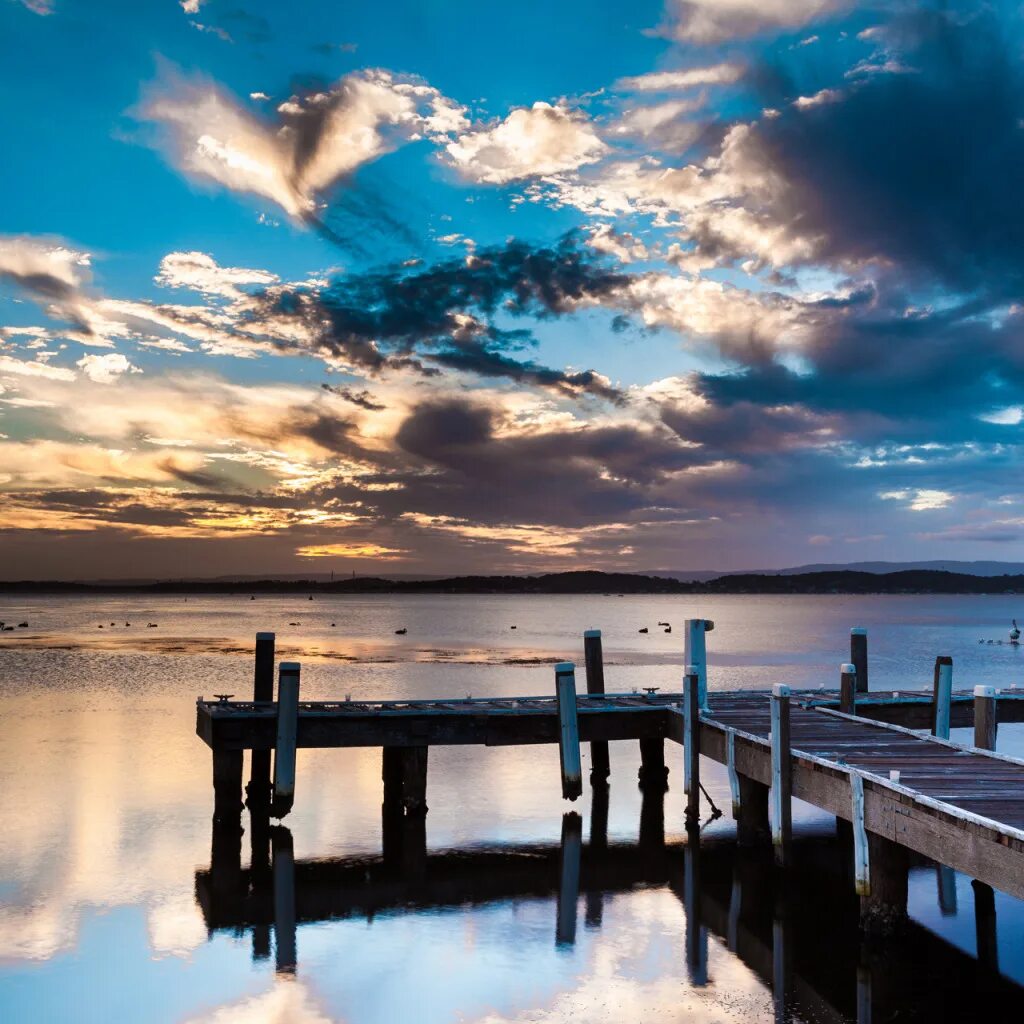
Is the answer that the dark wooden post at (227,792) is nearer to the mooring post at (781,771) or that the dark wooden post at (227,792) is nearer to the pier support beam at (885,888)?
the mooring post at (781,771)

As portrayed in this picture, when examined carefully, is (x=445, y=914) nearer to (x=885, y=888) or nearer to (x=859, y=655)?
(x=885, y=888)

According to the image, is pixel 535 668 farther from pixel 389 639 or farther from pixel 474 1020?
pixel 474 1020

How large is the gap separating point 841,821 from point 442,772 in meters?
10.7

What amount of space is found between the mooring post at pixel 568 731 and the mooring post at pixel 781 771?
484 cm

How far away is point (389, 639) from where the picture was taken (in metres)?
94.9

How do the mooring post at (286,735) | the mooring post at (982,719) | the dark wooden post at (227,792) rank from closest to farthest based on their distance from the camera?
1. the mooring post at (982,719)
2. the mooring post at (286,735)
3. the dark wooden post at (227,792)

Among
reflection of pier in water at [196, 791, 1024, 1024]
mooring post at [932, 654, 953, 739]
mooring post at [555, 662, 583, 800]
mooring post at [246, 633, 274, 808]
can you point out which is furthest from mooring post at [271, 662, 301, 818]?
mooring post at [932, 654, 953, 739]

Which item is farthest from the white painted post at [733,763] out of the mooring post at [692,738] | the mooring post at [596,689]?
the mooring post at [596,689]

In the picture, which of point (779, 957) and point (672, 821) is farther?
point (672, 821)

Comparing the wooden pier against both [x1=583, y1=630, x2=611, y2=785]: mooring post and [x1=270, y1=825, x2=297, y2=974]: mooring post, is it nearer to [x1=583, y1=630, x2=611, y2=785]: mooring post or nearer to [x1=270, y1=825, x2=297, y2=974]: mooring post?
[x1=583, y1=630, x2=611, y2=785]: mooring post

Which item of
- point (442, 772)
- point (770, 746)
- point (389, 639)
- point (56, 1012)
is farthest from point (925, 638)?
point (56, 1012)

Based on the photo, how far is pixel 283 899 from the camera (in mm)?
16094

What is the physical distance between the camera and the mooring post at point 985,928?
12.9m

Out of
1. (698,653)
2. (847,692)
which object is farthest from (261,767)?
(847,692)
